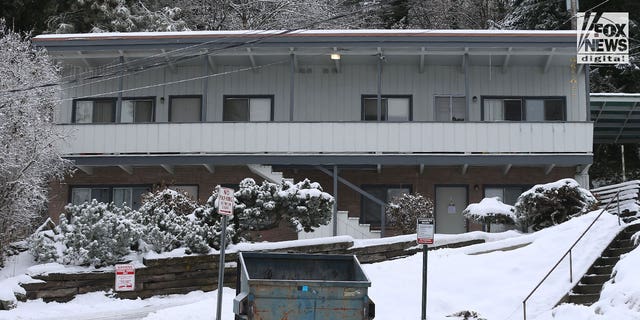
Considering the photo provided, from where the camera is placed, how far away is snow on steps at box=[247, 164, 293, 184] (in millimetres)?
24328

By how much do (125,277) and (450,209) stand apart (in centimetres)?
1191

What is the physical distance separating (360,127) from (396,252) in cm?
562

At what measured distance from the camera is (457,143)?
2422cm

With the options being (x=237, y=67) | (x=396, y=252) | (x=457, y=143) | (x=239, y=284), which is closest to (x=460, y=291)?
(x=396, y=252)

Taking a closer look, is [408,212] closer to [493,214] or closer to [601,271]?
[493,214]

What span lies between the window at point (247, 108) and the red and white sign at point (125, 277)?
1036 cm

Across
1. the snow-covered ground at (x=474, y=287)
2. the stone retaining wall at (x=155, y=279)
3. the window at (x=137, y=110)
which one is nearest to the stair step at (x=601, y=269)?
the snow-covered ground at (x=474, y=287)

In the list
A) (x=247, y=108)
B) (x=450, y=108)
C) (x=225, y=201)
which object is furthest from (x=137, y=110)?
(x=225, y=201)

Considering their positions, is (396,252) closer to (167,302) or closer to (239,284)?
(167,302)

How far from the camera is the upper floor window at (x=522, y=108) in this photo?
88.0 ft

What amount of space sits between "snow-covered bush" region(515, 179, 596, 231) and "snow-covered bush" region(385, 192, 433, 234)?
9.08ft

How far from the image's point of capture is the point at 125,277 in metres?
17.3

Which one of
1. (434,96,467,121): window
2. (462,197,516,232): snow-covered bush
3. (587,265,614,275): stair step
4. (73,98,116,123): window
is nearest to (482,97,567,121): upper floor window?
(434,96,467,121): window

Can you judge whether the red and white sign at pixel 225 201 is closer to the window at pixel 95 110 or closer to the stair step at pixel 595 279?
the stair step at pixel 595 279
